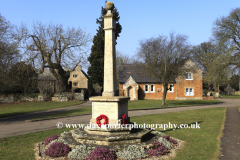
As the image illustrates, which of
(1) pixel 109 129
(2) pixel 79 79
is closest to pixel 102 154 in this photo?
(1) pixel 109 129

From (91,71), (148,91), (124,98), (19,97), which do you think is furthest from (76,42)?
(124,98)

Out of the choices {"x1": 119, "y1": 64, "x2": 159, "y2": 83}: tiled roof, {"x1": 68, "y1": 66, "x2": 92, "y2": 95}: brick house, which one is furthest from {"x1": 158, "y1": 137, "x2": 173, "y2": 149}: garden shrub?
{"x1": 68, "y1": 66, "x2": 92, "y2": 95}: brick house

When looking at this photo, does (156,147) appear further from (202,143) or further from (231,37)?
(231,37)

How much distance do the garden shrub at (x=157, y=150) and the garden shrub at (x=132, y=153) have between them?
0.90 ft

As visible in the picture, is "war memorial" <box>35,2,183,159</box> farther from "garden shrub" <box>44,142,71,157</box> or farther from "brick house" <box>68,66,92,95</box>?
"brick house" <box>68,66,92,95</box>

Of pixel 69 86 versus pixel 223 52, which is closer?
pixel 223 52

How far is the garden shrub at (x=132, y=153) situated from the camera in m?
6.83

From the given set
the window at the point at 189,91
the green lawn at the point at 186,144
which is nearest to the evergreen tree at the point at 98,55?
the window at the point at 189,91

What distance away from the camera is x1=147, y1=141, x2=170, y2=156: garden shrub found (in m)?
Result: 7.22

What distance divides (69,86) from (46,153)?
31.4 m

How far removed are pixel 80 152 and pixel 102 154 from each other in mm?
904

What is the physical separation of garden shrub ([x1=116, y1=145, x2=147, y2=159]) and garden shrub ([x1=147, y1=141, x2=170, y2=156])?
0.90ft

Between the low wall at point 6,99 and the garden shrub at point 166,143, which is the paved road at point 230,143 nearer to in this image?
the garden shrub at point 166,143

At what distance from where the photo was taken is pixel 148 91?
39.2 metres
